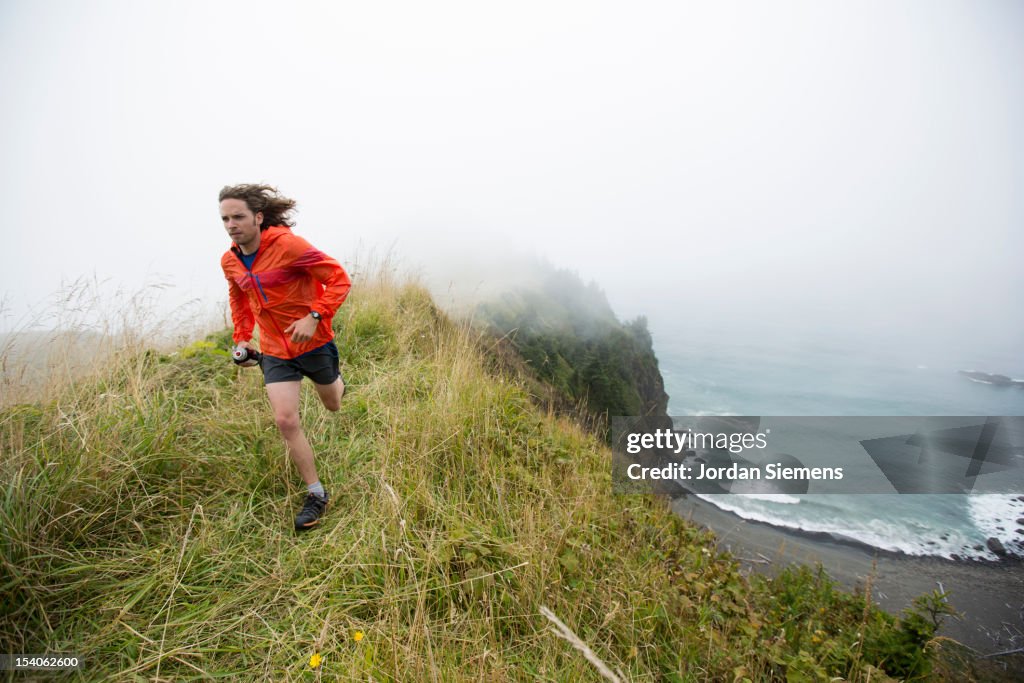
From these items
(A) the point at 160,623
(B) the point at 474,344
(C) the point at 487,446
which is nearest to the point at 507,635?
(C) the point at 487,446

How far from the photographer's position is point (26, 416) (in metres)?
2.41

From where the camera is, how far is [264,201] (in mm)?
2420

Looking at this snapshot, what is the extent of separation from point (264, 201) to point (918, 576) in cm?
2809

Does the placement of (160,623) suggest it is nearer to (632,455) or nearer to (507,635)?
(507,635)

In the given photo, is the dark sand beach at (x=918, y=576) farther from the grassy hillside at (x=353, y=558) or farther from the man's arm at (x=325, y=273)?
the man's arm at (x=325, y=273)

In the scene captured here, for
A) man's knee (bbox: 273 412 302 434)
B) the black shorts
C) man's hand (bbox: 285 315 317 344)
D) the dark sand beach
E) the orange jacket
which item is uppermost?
the orange jacket

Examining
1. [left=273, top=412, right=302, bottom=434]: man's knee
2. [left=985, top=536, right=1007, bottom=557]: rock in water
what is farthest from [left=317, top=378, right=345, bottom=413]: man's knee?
[left=985, top=536, right=1007, bottom=557]: rock in water

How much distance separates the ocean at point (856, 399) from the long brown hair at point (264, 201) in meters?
28.2

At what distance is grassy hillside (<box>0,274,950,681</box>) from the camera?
1.73 meters

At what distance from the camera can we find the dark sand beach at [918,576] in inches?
429

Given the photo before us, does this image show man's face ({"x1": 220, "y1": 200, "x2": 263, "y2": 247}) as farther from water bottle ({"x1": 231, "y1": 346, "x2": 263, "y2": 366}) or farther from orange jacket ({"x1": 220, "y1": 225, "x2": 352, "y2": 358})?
water bottle ({"x1": 231, "y1": 346, "x2": 263, "y2": 366})
